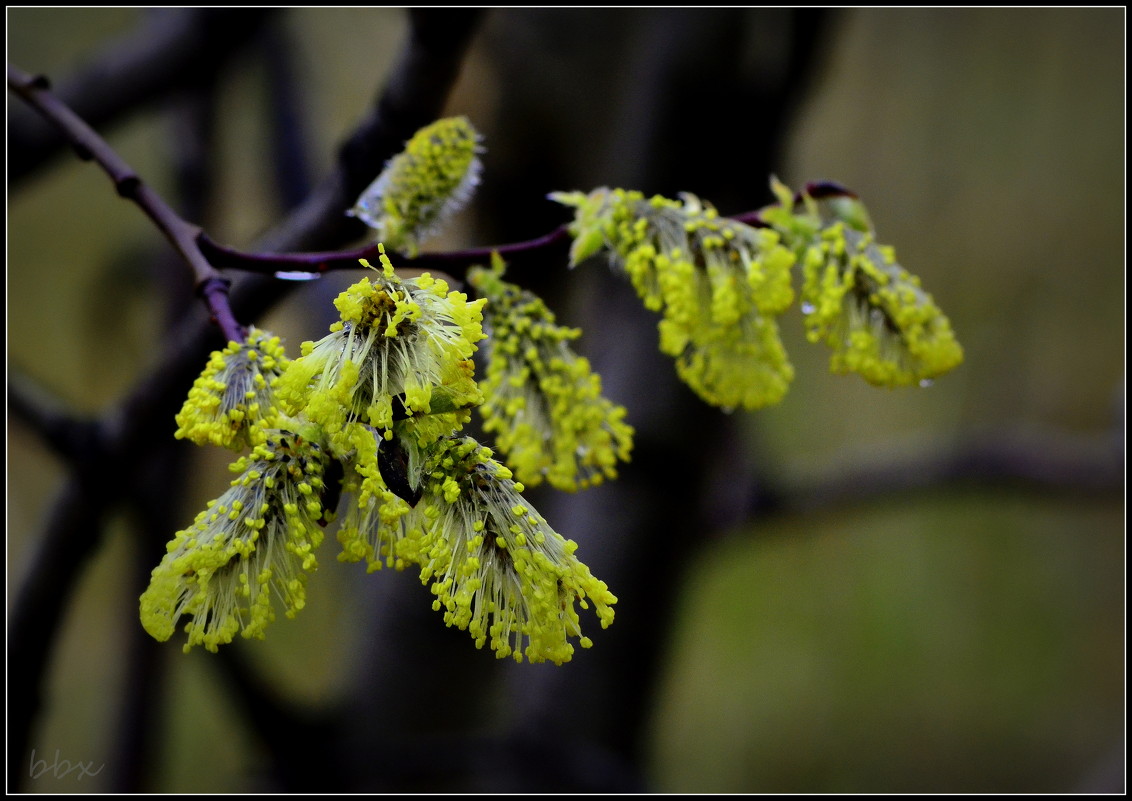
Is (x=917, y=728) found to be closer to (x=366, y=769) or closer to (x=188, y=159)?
(x=366, y=769)

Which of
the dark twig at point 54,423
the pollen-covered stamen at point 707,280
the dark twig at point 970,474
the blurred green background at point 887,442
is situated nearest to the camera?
the pollen-covered stamen at point 707,280

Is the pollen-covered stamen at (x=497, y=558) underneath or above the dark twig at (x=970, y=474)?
above

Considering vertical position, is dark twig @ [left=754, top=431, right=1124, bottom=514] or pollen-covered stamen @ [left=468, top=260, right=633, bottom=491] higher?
pollen-covered stamen @ [left=468, top=260, right=633, bottom=491]

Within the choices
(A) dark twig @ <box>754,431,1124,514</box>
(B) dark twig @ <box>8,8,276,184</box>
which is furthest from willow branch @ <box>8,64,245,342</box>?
(A) dark twig @ <box>754,431,1124,514</box>

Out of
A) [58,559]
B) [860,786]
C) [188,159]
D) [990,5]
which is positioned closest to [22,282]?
[188,159]

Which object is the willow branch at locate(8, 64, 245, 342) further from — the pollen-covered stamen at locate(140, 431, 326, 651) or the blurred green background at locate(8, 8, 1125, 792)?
the blurred green background at locate(8, 8, 1125, 792)

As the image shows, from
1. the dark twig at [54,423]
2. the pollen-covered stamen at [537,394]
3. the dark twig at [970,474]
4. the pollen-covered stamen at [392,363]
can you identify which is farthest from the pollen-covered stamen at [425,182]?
the dark twig at [970,474]

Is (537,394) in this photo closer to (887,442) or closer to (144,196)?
(144,196)

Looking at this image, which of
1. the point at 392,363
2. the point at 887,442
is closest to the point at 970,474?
the point at 887,442

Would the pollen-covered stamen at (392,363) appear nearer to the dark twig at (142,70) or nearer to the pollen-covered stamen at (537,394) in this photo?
the pollen-covered stamen at (537,394)
